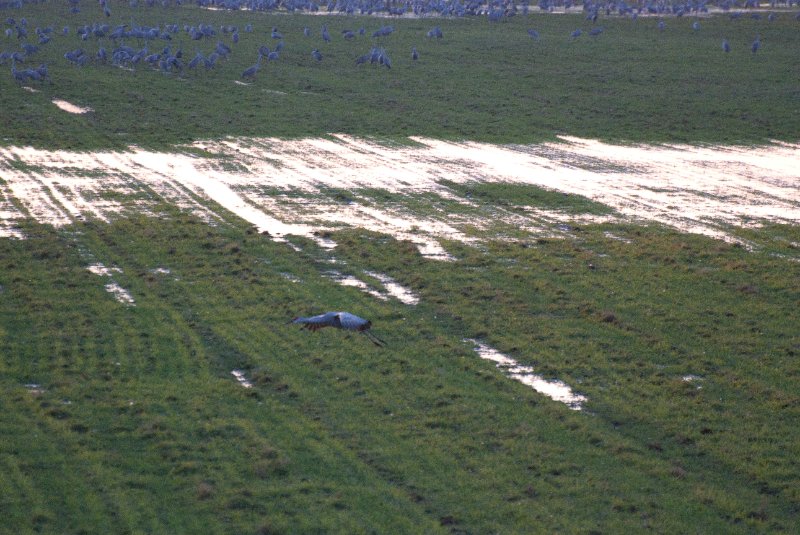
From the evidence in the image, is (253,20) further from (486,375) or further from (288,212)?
(486,375)

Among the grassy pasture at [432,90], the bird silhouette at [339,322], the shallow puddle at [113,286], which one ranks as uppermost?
the bird silhouette at [339,322]

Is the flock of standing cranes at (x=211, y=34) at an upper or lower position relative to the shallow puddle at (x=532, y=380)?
lower

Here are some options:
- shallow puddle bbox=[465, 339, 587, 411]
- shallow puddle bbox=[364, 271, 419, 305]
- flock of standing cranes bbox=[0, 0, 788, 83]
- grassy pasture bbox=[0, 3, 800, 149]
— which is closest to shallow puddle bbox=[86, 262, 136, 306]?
shallow puddle bbox=[364, 271, 419, 305]

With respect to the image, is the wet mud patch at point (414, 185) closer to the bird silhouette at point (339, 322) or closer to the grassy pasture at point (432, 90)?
the grassy pasture at point (432, 90)

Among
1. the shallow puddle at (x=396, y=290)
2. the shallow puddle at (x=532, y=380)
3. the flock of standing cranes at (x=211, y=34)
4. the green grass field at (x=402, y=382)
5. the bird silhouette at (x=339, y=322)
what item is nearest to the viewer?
the green grass field at (x=402, y=382)

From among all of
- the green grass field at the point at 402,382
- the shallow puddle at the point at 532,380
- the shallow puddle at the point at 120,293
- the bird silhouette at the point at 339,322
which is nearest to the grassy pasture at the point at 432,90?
the green grass field at the point at 402,382

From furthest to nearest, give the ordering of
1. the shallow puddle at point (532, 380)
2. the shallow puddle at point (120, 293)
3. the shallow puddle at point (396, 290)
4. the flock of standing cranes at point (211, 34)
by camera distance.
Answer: the flock of standing cranes at point (211, 34)
the shallow puddle at point (396, 290)
the shallow puddle at point (120, 293)
the shallow puddle at point (532, 380)
